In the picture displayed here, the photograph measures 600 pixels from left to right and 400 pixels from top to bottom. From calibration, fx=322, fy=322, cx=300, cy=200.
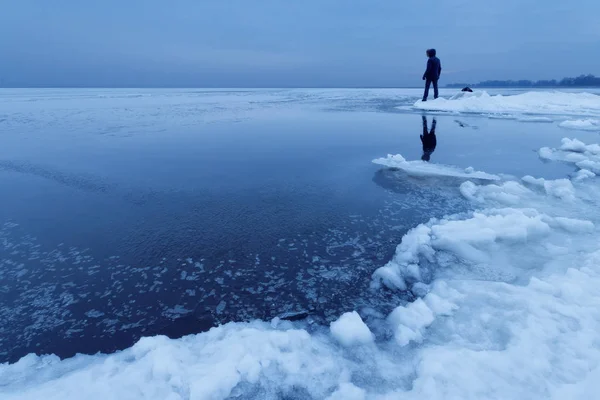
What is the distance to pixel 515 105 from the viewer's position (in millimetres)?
15219

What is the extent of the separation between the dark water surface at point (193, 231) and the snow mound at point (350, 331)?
17 centimetres

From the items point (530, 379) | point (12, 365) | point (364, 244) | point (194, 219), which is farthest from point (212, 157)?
point (530, 379)

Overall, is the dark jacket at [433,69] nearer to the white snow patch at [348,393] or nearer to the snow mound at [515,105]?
the snow mound at [515,105]

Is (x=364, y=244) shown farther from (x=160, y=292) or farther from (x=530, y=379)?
(x=160, y=292)

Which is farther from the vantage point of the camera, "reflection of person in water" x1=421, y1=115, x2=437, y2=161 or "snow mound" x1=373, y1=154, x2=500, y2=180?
"reflection of person in water" x1=421, y1=115, x2=437, y2=161

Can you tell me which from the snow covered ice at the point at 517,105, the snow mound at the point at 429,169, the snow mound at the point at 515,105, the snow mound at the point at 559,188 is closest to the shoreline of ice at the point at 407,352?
the snow mound at the point at 559,188

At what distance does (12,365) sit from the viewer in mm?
1809

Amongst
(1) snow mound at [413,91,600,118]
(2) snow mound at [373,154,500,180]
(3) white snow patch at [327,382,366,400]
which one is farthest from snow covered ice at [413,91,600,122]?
(3) white snow patch at [327,382,366,400]

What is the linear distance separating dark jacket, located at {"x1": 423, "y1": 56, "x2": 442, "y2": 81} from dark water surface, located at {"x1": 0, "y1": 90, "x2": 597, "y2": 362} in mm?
8420

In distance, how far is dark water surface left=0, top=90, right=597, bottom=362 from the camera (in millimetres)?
2223

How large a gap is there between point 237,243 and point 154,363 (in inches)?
55.0

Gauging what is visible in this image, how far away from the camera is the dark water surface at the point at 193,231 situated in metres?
2.22

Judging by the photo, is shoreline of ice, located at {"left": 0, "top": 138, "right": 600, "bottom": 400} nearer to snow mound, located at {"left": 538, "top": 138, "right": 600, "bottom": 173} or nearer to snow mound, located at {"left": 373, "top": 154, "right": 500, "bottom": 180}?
snow mound, located at {"left": 373, "top": 154, "right": 500, "bottom": 180}

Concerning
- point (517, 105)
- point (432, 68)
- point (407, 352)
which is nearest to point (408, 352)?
point (407, 352)
